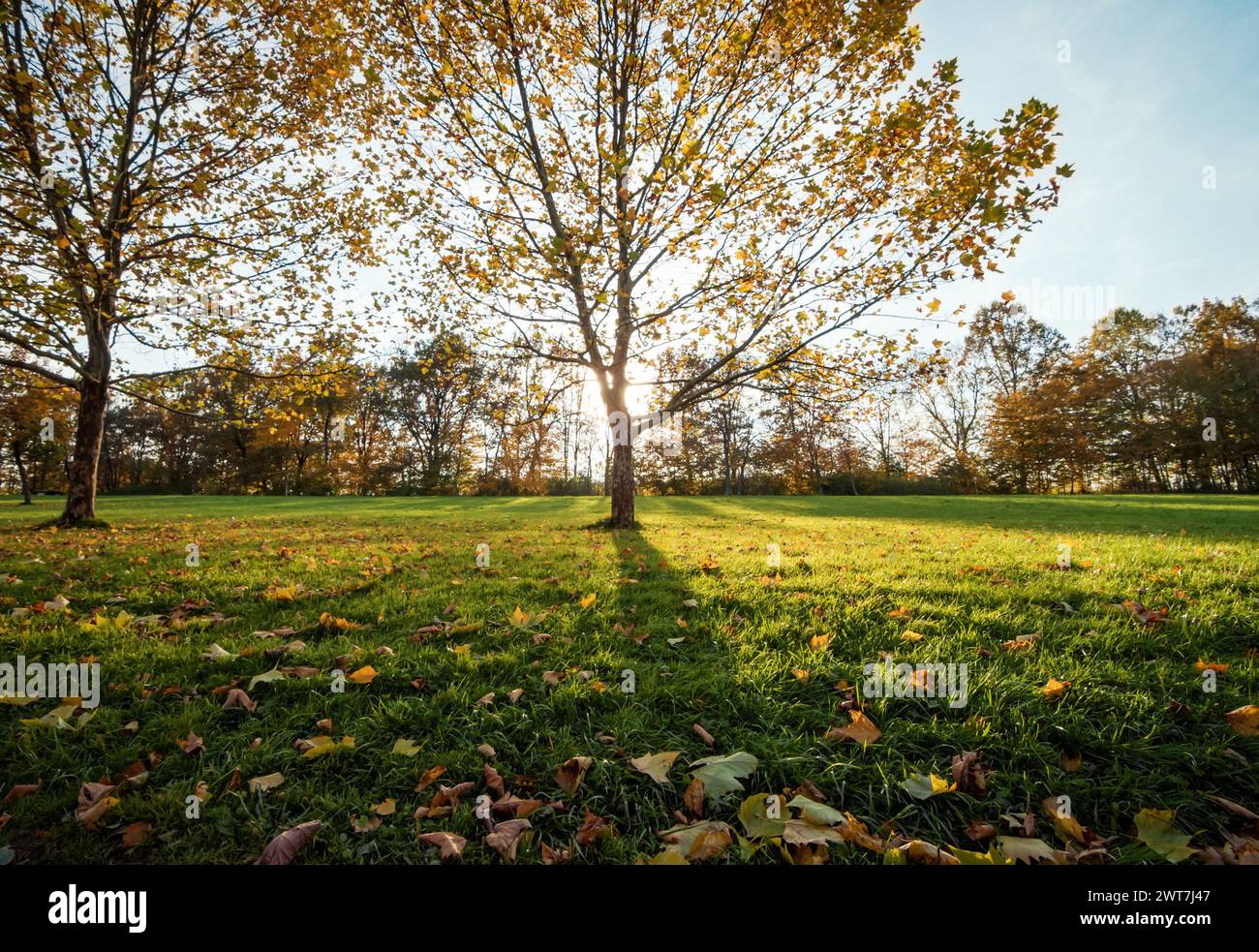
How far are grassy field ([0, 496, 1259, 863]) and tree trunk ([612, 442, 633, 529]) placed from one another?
6940mm

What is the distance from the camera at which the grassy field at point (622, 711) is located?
6.68 ft

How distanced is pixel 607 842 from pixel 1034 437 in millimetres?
47616

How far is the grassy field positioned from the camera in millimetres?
2035

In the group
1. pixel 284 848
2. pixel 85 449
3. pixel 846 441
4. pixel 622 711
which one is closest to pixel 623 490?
pixel 622 711

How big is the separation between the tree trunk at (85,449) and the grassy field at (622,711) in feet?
26.7

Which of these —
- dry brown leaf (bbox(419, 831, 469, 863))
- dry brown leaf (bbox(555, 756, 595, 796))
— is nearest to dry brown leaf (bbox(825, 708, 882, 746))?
dry brown leaf (bbox(555, 756, 595, 796))

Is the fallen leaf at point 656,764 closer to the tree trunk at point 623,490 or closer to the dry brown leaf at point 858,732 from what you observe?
the dry brown leaf at point 858,732

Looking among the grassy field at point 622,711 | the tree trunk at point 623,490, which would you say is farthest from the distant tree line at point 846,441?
the grassy field at point 622,711

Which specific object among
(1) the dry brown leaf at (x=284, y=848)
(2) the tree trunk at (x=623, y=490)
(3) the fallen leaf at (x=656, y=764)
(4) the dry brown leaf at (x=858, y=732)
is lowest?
(1) the dry brown leaf at (x=284, y=848)

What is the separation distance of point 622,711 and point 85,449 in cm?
1563

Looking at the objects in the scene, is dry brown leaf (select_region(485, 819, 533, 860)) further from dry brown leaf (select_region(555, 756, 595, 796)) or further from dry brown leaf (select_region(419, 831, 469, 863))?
dry brown leaf (select_region(555, 756, 595, 796))

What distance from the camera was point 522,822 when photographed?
2014 mm
